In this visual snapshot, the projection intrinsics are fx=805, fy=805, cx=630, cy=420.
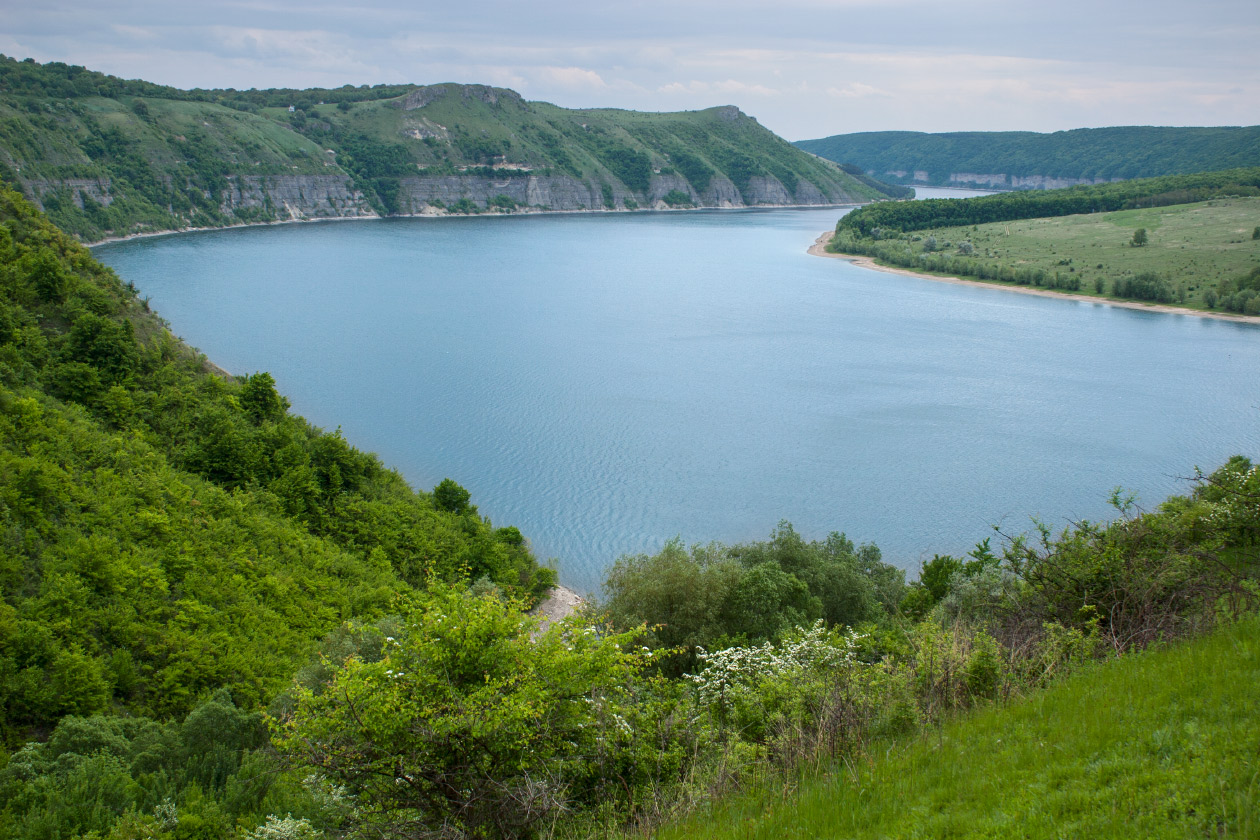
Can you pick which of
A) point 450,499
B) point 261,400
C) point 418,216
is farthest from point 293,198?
point 450,499

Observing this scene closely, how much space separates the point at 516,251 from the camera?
94000mm

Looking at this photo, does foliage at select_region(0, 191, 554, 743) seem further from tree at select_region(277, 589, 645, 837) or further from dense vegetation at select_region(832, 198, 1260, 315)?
dense vegetation at select_region(832, 198, 1260, 315)

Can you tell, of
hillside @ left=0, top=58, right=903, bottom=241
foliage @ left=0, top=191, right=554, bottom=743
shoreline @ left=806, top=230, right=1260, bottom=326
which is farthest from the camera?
hillside @ left=0, top=58, right=903, bottom=241

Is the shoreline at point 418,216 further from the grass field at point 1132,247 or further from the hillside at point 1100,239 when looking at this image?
the grass field at point 1132,247

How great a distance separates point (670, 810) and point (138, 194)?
116 m

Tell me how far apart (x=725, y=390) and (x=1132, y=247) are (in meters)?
59.3

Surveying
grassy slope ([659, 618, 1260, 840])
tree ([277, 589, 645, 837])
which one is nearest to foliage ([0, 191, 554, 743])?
tree ([277, 589, 645, 837])

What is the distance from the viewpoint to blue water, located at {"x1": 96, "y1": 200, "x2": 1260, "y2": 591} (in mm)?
27984

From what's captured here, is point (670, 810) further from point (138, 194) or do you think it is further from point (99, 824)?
point (138, 194)

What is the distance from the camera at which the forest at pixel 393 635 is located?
7.14m

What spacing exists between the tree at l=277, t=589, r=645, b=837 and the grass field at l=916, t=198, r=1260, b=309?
73.5 meters

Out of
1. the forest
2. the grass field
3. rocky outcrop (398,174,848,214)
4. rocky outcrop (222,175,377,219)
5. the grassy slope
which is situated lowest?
the forest

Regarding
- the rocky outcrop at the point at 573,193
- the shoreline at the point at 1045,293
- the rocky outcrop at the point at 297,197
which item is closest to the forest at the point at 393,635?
the shoreline at the point at 1045,293

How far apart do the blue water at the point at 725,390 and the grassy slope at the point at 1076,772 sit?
1486cm
